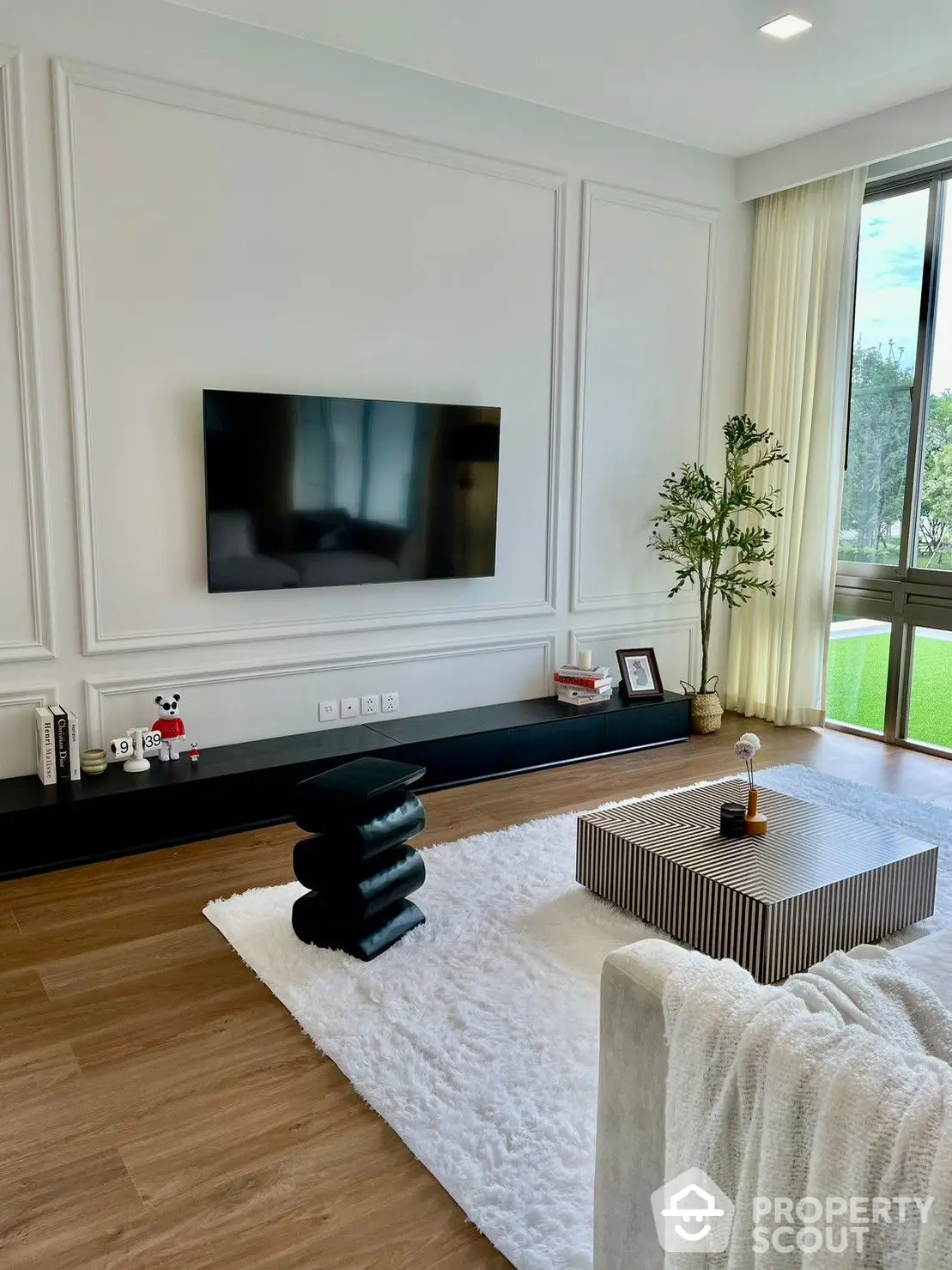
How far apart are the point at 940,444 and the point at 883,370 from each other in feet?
1.71

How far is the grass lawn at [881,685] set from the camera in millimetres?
5031

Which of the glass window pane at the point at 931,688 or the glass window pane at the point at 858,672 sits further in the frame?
the glass window pane at the point at 858,672

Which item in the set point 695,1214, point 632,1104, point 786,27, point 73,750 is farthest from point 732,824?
point 786,27

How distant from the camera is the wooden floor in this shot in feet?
5.89

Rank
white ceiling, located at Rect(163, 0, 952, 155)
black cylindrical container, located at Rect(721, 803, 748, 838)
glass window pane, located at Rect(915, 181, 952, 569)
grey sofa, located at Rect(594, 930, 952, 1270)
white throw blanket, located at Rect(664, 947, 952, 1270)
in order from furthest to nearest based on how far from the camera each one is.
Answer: glass window pane, located at Rect(915, 181, 952, 569)
white ceiling, located at Rect(163, 0, 952, 155)
black cylindrical container, located at Rect(721, 803, 748, 838)
grey sofa, located at Rect(594, 930, 952, 1270)
white throw blanket, located at Rect(664, 947, 952, 1270)

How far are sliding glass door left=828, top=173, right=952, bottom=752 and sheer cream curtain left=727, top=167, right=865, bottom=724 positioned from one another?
0.47 ft

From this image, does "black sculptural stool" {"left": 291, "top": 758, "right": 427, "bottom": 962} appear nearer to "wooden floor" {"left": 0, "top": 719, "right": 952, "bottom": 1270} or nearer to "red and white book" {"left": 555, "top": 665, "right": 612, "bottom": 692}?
"wooden floor" {"left": 0, "top": 719, "right": 952, "bottom": 1270}

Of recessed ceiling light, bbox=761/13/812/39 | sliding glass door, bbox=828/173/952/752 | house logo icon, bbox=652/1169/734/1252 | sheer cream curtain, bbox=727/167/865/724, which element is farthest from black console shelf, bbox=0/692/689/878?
recessed ceiling light, bbox=761/13/812/39

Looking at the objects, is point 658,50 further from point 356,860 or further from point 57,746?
point 57,746

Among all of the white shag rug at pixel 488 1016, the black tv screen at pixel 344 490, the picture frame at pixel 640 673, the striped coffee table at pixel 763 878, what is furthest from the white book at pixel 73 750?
the picture frame at pixel 640 673

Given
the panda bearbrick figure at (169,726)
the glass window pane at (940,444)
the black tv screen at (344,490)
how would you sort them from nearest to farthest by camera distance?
1. the panda bearbrick figure at (169,726)
2. the black tv screen at (344,490)
3. the glass window pane at (940,444)

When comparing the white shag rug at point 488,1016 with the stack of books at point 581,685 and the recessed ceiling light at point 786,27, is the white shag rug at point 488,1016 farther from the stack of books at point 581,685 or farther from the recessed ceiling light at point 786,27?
the recessed ceiling light at point 786,27

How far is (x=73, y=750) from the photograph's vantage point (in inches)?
144
